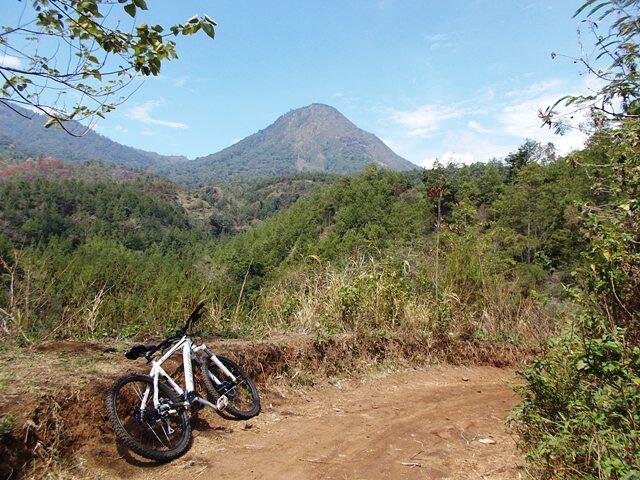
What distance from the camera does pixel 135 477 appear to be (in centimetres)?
298

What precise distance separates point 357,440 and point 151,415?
160 cm

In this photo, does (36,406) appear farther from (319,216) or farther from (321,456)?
(319,216)

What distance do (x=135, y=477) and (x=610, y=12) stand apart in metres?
3.99

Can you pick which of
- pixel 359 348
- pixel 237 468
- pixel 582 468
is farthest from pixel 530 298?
pixel 237 468

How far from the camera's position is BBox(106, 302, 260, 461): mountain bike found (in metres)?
3.17

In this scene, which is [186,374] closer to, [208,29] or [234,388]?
[234,388]

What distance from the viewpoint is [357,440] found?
11.9 ft

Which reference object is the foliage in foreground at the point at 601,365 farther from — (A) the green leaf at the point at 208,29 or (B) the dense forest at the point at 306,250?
(A) the green leaf at the point at 208,29

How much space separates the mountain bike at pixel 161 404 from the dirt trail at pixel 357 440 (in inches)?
5.3

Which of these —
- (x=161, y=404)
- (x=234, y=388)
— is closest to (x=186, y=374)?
(x=161, y=404)

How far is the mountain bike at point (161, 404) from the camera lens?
3.17 m

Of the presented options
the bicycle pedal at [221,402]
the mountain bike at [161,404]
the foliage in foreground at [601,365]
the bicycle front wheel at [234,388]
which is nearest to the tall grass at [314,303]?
the bicycle front wheel at [234,388]

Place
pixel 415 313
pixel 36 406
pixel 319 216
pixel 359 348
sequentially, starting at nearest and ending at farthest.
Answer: pixel 36 406, pixel 359 348, pixel 415 313, pixel 319 216

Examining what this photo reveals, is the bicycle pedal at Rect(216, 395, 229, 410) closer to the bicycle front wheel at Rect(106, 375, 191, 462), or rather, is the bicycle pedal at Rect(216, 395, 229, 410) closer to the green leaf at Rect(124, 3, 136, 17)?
the bicycle front wheel at Rect(106, 375, 191, 462)
